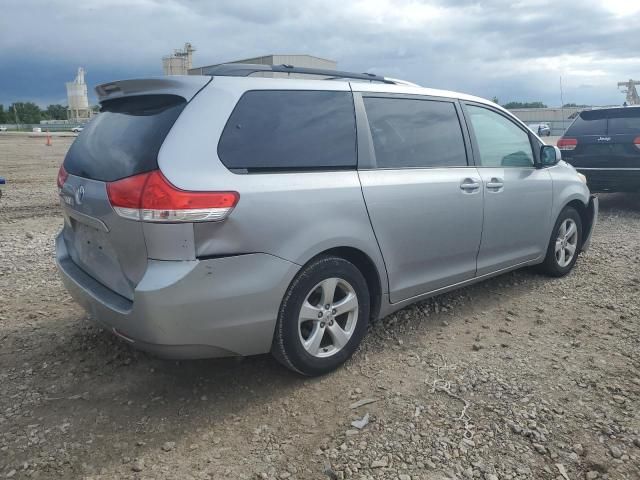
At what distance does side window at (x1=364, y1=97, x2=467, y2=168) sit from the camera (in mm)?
3619

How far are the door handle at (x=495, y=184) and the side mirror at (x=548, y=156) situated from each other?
80 centimetres

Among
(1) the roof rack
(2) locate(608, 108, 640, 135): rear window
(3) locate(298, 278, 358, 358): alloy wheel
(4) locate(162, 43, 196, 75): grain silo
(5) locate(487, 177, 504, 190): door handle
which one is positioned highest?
(4) locate(162, 43, 196, 75): grain silo

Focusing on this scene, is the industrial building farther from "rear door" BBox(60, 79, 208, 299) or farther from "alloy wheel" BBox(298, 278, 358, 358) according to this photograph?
"alloy wheel" BBox(298, 278, 358, 358)

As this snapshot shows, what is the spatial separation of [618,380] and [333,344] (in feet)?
5.72

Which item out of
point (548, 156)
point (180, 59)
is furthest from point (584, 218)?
point (180, 59)

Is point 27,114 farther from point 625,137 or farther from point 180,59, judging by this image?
point 625,137

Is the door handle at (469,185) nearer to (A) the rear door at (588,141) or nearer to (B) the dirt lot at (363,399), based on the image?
(B) the dirt lot at (363,399)

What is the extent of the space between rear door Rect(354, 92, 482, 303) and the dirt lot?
0.53m

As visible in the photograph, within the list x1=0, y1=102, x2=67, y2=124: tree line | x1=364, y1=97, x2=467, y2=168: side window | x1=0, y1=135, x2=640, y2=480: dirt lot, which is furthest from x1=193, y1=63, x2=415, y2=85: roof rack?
x1=0, y1=102, x2=67, y2=124: tree line

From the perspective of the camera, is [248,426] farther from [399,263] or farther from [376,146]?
[376,146]

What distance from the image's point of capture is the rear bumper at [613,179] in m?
8.25

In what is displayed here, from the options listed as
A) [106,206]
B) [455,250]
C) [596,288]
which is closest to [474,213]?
[455,250]

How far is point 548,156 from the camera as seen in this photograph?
491 cm

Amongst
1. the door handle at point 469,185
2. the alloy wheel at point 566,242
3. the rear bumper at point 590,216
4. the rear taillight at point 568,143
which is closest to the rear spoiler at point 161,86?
the door handle at point 469,185
